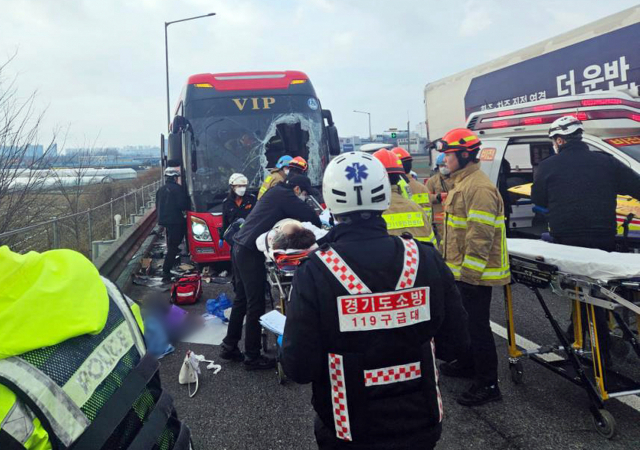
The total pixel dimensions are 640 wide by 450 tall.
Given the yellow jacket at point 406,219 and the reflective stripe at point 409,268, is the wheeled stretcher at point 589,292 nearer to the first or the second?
the yellow jacket at point 406,219

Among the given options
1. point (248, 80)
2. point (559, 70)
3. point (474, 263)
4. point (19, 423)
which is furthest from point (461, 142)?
point (559, 70)

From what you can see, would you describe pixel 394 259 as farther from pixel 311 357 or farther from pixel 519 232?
pixel 519 232

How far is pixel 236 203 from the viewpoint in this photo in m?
7.47

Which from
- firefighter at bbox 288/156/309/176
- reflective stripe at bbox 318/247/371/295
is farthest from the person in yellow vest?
reflective stripe at bbox 318/247/371/295

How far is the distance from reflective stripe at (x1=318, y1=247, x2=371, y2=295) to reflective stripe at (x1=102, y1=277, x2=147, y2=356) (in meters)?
0.73

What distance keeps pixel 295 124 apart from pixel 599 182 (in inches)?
216

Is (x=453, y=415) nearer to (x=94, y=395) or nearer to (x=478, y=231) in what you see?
(x=478, y=231)

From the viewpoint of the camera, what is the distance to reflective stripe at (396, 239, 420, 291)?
190 centimetres

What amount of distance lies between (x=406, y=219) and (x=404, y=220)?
0.07 ft

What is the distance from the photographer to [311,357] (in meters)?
1.85

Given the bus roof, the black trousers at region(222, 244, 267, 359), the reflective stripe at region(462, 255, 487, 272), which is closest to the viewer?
the reflective stripe at region(462, 255, 487, 272)

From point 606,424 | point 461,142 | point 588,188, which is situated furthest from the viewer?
point 588,188

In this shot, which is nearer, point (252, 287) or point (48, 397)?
point (48, 397)

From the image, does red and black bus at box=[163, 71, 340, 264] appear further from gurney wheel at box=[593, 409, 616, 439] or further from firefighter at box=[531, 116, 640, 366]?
gurney wheel at box=[593, 409, 616, 439]
